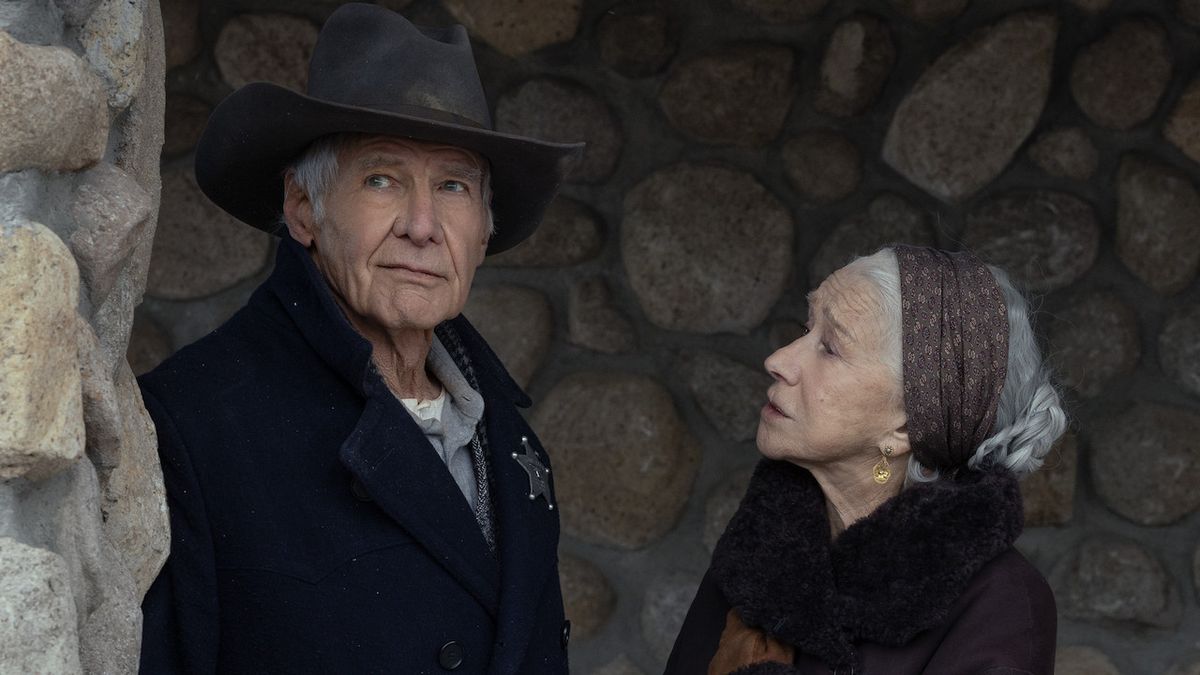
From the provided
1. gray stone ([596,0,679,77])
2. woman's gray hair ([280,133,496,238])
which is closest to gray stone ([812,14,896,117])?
gray stone ([596,0,679,77])

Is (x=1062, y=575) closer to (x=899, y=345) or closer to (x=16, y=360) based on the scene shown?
(x=899, y=345)

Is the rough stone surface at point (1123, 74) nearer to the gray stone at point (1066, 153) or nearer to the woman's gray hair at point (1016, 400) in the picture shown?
the gray stone at point (1066, 153)

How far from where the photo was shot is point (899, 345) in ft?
6.45

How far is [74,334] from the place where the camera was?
1198 millimetres

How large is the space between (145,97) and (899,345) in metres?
1.03

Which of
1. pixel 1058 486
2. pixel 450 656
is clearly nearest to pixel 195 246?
pixel 450 656

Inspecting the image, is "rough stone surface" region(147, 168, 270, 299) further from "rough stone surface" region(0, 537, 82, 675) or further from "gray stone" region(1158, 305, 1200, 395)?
"rough stone surface" region(0, 537, 82, 675)

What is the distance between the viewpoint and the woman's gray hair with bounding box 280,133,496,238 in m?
1.92

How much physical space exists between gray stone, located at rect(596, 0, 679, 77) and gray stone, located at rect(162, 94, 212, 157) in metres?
0.85

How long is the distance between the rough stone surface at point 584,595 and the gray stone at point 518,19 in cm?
113

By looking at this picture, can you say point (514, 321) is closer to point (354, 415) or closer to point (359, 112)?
point (354, 415)

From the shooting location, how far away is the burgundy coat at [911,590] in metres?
1.86

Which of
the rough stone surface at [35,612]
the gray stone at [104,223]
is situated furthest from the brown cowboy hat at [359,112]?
the rough stone surface at [35,612]

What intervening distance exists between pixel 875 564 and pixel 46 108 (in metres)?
1.22
